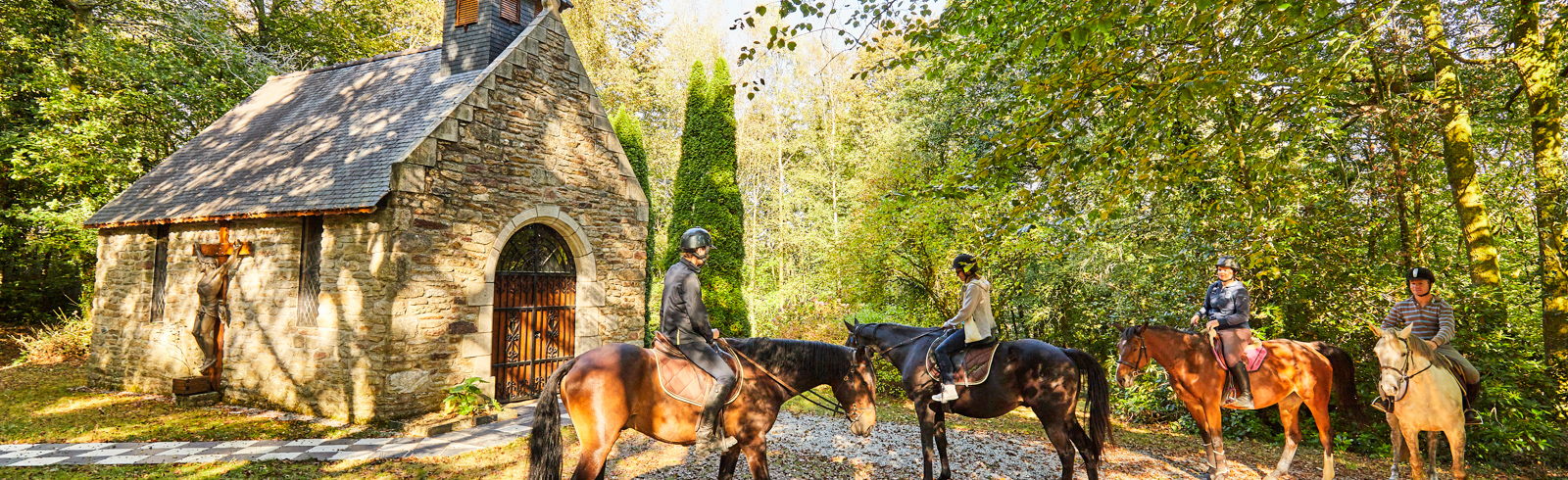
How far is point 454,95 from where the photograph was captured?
965cm

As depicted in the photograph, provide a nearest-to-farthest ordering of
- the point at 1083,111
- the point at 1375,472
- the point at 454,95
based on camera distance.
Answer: the point at 1083,111 < the point at 1375,472 < the point at 454,95

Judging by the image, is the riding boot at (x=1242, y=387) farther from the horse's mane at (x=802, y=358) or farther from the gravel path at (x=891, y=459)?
the horse's mane at (x=802, y=358)

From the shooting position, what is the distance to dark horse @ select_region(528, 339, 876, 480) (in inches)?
179

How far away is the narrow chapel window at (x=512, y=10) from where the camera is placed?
35.5 ft

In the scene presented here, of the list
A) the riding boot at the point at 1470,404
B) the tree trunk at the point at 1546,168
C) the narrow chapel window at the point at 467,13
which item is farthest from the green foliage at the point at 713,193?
the tree trunk at the point at 1546,168

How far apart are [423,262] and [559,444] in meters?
4.81

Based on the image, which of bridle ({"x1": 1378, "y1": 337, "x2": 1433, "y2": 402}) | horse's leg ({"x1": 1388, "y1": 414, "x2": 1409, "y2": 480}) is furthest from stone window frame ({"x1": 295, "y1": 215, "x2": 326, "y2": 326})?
horse's leg ({"x1": 1388, "y1": 414, "x2": 1409, "y2": 480})

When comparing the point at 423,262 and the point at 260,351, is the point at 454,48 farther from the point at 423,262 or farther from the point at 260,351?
the point at 260,351

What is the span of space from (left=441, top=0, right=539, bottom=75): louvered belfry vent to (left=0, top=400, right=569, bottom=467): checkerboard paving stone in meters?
5.78

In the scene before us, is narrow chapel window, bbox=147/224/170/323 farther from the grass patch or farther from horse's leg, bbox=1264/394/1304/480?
horse's leg, bbox=1264/394/1304/480

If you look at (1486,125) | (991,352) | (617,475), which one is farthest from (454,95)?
(1486,125)

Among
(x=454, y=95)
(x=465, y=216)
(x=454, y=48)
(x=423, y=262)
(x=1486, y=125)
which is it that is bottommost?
(x=423, y=262)

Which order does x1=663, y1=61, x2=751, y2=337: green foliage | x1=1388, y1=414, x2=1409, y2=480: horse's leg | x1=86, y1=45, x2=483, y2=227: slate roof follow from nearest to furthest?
→ x1=1388, y1=414, x2=1409, y2=480: horse's leg, x1=86, y1=45, x2=483, y2=227: slate roof, x1=663, y1=61, x2=751, y2=337: green foliage

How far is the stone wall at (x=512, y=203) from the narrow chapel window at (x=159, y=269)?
5.46 metres
